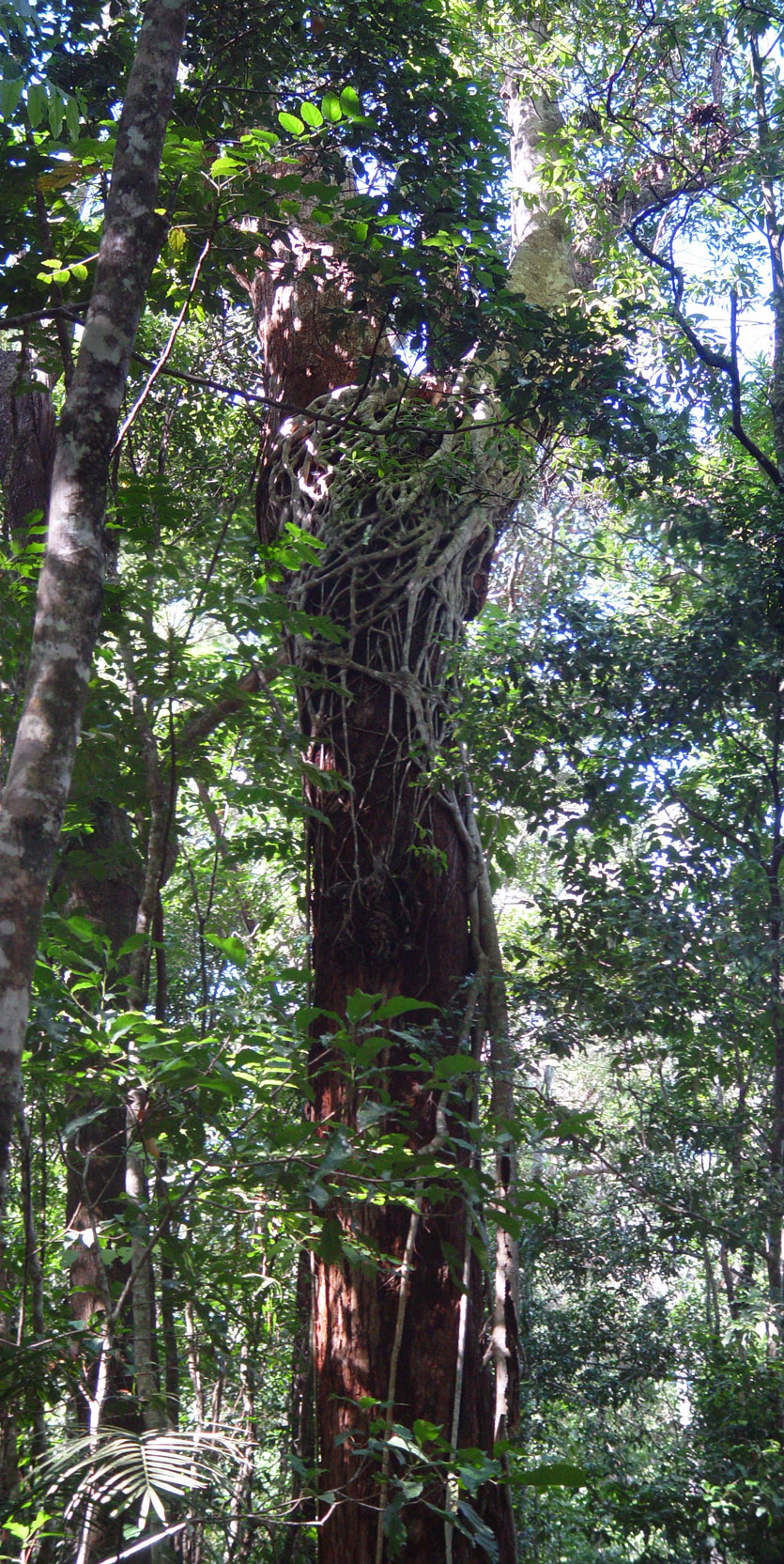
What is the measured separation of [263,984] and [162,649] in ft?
2.76

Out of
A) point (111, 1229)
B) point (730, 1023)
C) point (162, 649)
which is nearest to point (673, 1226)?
point (730, 1023)

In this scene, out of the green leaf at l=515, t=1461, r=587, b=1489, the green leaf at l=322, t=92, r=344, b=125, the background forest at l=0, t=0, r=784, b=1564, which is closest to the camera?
the green leaf at l=515, t=1461, r=587, b=1489

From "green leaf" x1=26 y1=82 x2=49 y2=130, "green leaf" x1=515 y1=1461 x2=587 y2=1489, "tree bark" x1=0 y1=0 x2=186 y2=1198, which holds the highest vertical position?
"green leaf" x1=26 y1=82 x2=49 y2=130

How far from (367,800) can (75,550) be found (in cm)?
198

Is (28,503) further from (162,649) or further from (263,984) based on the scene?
(263,984)

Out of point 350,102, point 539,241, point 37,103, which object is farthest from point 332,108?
point 539,241

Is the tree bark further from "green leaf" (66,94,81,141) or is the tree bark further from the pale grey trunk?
the pale grey trunk

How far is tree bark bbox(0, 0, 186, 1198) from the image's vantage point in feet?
4.85

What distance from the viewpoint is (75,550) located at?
5.74ft

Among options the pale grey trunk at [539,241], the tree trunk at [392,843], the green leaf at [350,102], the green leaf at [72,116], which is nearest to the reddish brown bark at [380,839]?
the tree trunk at [392,843]

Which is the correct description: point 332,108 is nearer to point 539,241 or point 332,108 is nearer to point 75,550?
point 75,550

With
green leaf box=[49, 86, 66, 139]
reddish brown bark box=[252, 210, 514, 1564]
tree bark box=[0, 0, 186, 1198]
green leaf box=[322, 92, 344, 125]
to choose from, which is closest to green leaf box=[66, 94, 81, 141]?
green leaf box=[49, 86, 66, 139]

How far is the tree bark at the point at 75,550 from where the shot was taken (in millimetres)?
1478

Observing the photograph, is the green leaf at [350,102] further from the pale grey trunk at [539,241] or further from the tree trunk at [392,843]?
the pale grey trunk at [539,241]
